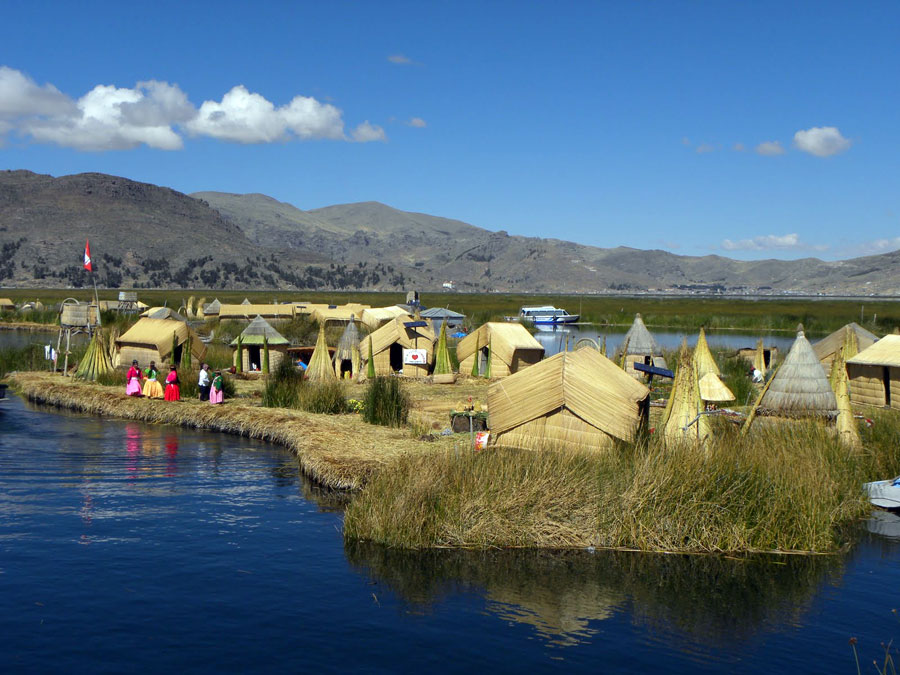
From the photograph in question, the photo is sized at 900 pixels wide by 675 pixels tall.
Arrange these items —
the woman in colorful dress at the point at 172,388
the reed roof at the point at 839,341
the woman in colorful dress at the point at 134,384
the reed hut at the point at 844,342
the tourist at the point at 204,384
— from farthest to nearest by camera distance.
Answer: the reed roof at the point at 839,341 < the reed hut at the point at 844,342 < the woman in colorful dress at the point at 134,384 < the woman in colorful dress at the point at 172,388 < the tourist at the point at 204,384

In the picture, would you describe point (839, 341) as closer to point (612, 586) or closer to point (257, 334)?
point (612, 586)

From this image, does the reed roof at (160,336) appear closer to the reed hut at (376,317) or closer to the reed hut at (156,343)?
the reed hut at (156,343)

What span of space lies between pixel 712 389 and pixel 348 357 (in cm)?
1459

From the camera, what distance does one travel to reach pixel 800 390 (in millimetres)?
17875

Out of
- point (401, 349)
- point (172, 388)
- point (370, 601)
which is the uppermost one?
point (401, 349)

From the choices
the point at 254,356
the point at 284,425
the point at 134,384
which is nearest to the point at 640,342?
the point at 254,356

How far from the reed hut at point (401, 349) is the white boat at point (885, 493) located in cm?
1902

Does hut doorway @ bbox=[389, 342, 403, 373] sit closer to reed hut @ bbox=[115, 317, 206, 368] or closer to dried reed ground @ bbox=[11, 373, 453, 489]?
reed hut @ bbox=[115, 317, 206, 368]

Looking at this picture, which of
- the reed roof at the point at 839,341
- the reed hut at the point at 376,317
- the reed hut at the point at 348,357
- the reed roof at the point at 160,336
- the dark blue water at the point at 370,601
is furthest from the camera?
the reed hut at the point at 376,317

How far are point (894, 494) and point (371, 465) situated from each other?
32.4ft

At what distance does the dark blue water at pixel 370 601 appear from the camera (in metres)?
10.1

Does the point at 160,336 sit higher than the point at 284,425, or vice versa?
the point at 160,336

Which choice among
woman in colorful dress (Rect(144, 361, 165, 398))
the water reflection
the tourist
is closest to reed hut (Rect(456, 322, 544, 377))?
the tourist

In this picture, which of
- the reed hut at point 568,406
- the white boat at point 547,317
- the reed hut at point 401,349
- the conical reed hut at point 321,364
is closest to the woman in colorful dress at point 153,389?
the conical reed hut at point 321,364
